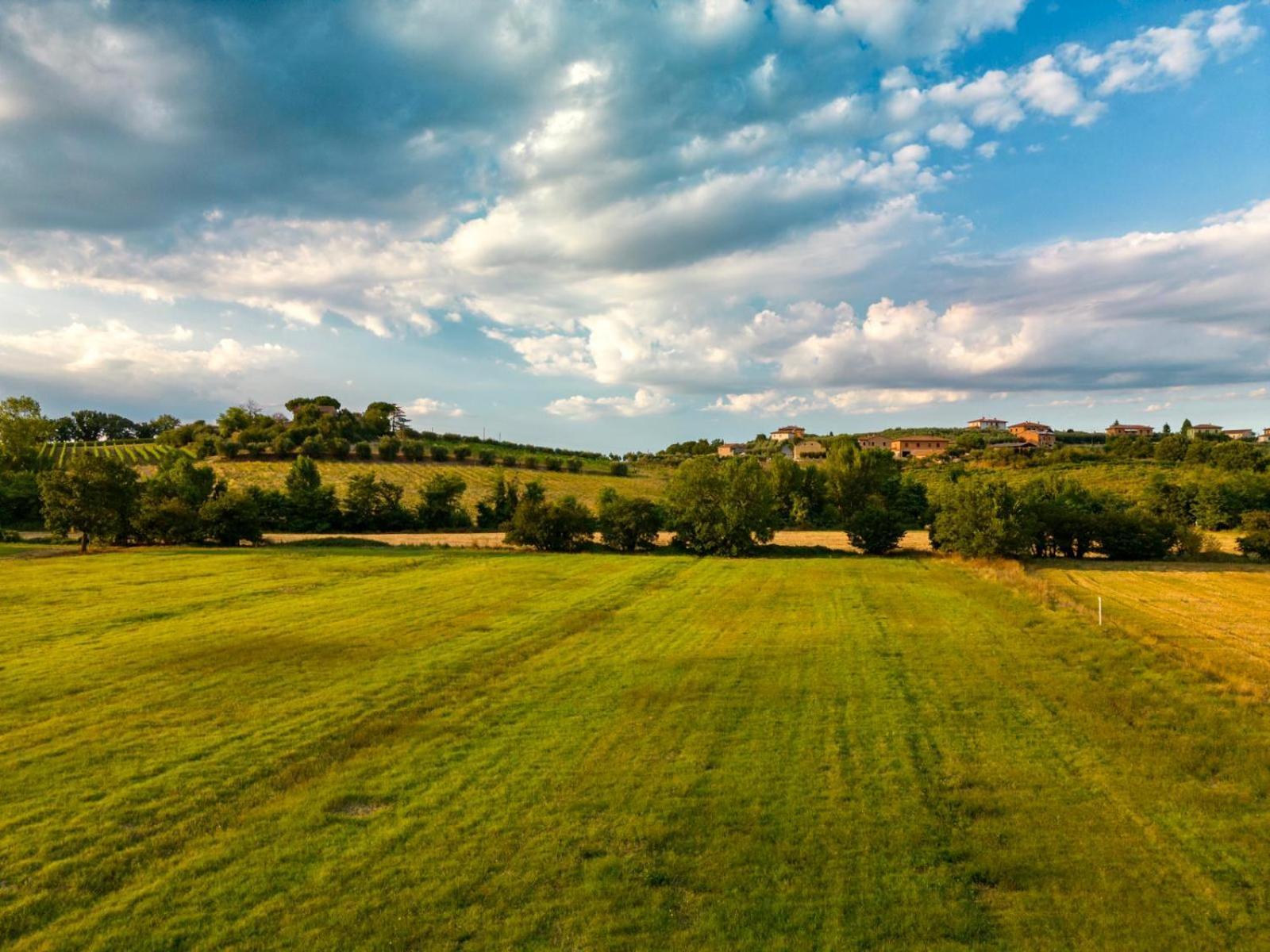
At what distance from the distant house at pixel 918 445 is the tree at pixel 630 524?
5319 inches

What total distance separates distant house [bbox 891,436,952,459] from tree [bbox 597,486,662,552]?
443 ft

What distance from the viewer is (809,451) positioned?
6816 inches

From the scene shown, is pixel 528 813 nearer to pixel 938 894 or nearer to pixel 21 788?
pixel 938 894

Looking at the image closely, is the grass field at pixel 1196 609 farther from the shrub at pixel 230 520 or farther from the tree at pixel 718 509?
the shrub at pixel 230 520

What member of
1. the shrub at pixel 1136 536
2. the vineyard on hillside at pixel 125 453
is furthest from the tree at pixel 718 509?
the vineyard on hillside at pixel 125 453

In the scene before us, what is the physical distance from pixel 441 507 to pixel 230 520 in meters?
20.9

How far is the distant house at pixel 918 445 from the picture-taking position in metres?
176

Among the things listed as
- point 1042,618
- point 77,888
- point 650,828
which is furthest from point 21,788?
point 1042,618

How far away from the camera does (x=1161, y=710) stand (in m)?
15.5

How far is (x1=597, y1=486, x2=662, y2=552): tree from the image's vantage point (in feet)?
186

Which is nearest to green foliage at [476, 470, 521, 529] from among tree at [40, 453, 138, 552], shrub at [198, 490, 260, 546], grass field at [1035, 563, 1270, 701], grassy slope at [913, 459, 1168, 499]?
shrub at [198, 490, 260, 546]

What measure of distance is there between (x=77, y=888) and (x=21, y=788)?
424 cm

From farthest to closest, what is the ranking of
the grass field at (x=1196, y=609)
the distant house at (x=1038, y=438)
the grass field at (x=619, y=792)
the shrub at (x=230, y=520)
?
1. the distant house at (x=1038, y=438)
2. the shrub at (x=230, y=520)
3. the grass field at (x=1196, y=609)
4. the grass field at (x=619, y=792)

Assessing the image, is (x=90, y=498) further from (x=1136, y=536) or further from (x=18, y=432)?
(x=1136, y=536)
